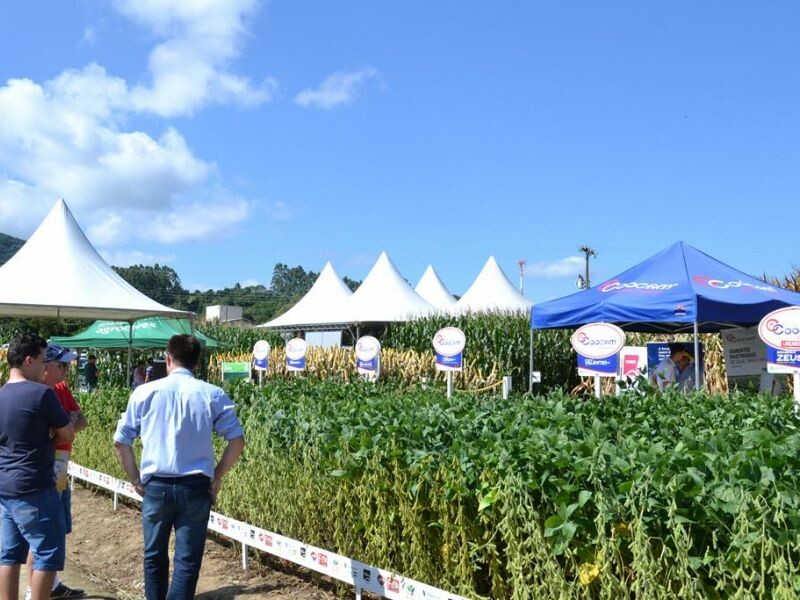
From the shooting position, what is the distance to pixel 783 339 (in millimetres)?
7965

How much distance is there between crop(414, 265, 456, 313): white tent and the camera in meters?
38.1

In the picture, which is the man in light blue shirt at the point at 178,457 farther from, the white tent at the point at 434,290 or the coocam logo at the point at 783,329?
the white tent at the point at 434,290

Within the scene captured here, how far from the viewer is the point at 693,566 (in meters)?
2.82

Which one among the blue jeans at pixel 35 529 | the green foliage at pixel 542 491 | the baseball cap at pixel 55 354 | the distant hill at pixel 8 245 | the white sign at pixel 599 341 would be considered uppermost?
the distant hill at pixel 8 245

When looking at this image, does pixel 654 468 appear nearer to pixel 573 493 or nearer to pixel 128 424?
pixel 573 493

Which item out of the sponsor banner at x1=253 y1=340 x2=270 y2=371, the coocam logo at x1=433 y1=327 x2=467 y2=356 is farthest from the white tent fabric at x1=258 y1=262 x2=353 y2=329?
the coocam logo at x1=433 y1=327 x2=467 y2=356

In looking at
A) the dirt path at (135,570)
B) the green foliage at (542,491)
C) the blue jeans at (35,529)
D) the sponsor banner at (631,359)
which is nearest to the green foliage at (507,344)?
the sponsor banner at (631,359)

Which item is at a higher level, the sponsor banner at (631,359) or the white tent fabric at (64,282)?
the white tent fabric at (64,282)

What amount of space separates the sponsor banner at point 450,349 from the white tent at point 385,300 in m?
15.3

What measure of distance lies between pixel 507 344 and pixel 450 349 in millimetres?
12167

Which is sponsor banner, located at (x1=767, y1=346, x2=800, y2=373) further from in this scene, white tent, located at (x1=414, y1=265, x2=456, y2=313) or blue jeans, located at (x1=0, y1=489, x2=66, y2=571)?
white tent, located at (x1=414, y1=265, x2=456, y2=313)

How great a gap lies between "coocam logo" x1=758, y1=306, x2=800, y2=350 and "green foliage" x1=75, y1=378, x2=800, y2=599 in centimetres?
166

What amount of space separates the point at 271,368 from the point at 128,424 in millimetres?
19605

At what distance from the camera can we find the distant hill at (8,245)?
137900 mm
